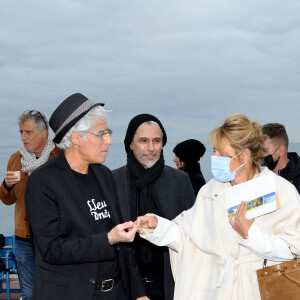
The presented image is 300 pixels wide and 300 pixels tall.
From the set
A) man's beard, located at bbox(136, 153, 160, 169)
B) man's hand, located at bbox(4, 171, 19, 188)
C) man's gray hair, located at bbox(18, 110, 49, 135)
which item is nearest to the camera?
man's beard, located at bbox(136, 153, 160, 169)

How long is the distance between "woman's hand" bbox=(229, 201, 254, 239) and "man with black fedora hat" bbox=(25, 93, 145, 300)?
2.13ft

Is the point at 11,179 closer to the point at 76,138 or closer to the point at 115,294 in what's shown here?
the point at 76,138

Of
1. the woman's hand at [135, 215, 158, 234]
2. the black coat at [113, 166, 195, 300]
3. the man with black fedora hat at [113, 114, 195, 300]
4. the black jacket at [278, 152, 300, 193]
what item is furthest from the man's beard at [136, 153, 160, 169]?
the black jacket at [278, 152, 300, 193]

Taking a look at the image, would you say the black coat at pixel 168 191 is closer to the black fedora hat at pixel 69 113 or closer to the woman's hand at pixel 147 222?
the woman's hand at pixel 147 222

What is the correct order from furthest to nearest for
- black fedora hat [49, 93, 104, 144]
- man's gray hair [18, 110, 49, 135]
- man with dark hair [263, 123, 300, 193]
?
man with dark hair [263, 123, 300, 193], man's gray hair [18, 110, 49, 135], black fedora hat [49, 93, 104, 144]

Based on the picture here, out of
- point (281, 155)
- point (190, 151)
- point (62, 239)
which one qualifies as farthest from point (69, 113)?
point (281, 155)

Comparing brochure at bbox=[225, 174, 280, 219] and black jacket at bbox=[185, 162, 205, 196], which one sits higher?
black jacket at bbox=[185, 162, 205, 196]

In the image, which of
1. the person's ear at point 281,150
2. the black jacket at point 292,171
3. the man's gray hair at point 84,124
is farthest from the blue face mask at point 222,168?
the person's ear at point 281,150

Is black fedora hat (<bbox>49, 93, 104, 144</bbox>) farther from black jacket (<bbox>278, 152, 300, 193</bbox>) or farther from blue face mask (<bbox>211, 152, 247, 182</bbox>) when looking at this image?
black jacket (<bbox>278, 152, 300, 193</bbox>)

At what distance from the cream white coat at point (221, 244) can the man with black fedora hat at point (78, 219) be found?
0.39 m

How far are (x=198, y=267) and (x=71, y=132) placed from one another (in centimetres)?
129

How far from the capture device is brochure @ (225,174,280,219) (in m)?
3.24

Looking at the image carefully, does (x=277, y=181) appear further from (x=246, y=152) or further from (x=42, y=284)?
(x=42, y=284)

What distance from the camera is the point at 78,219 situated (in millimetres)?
3043
